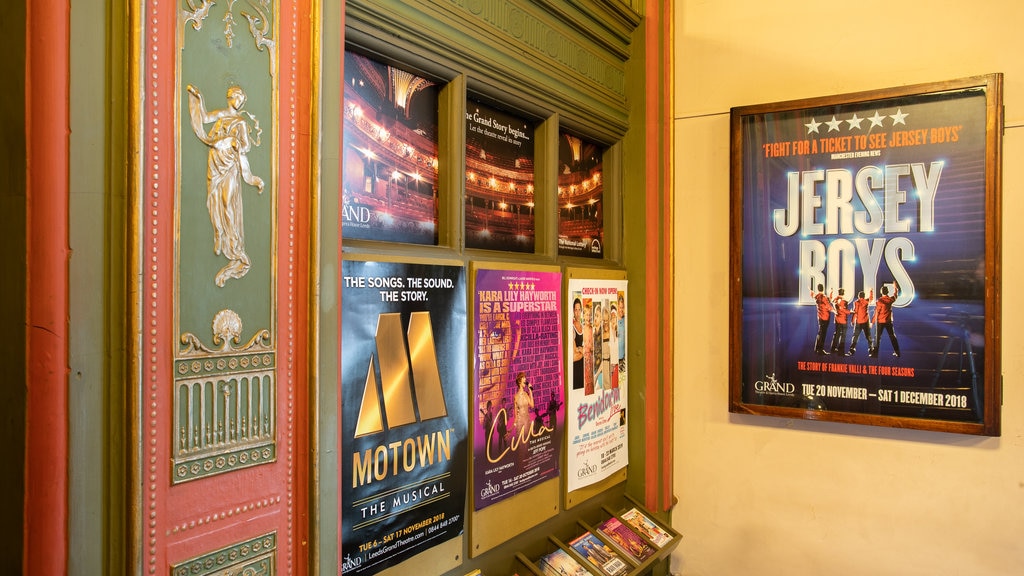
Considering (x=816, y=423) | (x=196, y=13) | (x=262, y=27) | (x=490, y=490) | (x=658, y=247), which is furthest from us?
(x=658, y=247)

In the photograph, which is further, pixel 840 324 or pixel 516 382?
pixel 840 324

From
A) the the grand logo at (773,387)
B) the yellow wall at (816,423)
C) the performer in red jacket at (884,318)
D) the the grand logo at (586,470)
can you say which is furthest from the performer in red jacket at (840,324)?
the the grand logo at (586,470)

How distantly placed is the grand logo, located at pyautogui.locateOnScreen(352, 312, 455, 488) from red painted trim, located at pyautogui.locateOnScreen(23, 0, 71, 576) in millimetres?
769

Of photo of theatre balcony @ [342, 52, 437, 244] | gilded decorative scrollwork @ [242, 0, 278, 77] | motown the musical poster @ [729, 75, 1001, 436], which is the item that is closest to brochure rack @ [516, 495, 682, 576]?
motown the musical poster @ [729, 75, 1001, 436]

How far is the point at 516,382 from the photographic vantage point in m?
2.41

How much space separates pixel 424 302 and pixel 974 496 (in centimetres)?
238

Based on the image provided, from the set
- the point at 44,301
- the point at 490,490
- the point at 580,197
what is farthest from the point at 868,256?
the point at 44,301

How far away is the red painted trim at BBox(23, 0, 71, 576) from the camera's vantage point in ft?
3.48

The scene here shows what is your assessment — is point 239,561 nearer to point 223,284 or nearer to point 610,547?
point 223,284

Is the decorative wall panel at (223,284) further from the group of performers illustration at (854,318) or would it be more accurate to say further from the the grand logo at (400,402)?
the group of performers illustration at (854,318)

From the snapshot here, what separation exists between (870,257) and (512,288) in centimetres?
155

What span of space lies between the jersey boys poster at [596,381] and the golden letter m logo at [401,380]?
83cm

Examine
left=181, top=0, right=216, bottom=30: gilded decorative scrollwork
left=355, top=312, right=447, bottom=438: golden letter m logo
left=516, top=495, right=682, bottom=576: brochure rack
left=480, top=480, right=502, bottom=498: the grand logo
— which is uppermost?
left=181, top=0, right=216, bottom=30: gilded decorative scrollwork

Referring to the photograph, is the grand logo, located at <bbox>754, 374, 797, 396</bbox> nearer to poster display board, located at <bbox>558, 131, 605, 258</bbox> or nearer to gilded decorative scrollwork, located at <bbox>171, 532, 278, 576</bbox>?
poster display board, located at <bbox>558, 131, 605, 258</bbox>
